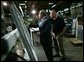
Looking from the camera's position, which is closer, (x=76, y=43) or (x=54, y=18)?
(x=54, y=18)

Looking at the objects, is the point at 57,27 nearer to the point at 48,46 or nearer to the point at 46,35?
the point at 46,35

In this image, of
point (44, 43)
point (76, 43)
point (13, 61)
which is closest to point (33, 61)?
point (13, 61)

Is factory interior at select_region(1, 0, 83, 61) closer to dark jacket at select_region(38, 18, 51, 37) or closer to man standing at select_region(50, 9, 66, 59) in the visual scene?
dark jacket at select_region(38, 18, 51, 37)

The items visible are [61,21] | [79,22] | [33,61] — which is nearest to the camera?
[33,61]

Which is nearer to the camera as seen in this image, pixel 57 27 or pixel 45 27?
pixel 45 27

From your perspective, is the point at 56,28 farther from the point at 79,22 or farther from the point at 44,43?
the point at 79,22

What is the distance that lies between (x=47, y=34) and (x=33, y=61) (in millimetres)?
1430

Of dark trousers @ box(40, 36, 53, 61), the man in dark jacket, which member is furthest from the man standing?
dark trousers @ box(40, 36, 53, 61)

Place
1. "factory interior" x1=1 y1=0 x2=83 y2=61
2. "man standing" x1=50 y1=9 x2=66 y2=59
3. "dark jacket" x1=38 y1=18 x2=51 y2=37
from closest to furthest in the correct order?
"factory interior" x1=1 y1=0 x2=83 y2=61 → "dark jacket" x1=38 y1=18 x2=51 y2=37 → "man standing" x1=50 y1=9 x2=66 y2=59

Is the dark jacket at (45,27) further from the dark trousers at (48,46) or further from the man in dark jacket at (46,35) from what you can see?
the dark trousers at (48,46)

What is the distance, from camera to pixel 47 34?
5.64 meters

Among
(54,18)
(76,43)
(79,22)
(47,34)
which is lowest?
(76,43)

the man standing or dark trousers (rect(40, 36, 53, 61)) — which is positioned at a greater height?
the man standing

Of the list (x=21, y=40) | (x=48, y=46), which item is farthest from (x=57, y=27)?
(x=21, y=40)
